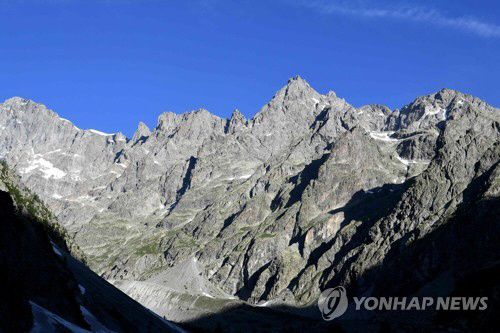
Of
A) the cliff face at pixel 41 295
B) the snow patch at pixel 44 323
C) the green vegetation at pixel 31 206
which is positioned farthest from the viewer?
the green vegetation at pixel 31 206

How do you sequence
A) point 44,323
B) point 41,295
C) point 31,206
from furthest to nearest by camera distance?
point 31,206
point 41,295
point 44,323

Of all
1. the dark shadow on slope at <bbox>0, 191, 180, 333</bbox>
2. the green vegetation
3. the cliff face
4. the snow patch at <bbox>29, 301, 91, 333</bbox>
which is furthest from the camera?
the green vegetation

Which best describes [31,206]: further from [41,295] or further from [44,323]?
[44,323]

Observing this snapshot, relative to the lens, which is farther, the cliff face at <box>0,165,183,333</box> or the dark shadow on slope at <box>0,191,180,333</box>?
the cliff face at <box>0,165,183,333</box>

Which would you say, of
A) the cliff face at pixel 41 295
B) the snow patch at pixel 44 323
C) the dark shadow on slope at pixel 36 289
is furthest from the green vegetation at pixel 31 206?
the snow patch at pixel 44 323

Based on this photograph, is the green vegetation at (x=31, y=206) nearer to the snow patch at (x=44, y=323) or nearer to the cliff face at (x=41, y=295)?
the cliff face at (x=41, y=295)

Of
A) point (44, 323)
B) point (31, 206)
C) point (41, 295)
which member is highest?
point (31, 206)

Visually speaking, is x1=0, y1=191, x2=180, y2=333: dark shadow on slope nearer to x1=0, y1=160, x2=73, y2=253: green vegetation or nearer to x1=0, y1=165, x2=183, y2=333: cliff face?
x1=0, y1=165, x2=183, y2=333: cliff face

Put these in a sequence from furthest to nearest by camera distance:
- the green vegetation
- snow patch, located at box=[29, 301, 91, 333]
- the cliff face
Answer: the green vegetation, snow patch, located at box=[29, 301, 91, 333], the cliff face

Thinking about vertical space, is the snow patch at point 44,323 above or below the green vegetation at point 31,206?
below

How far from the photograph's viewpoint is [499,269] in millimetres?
89188

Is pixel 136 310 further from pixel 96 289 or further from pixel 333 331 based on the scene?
pixel 333 331

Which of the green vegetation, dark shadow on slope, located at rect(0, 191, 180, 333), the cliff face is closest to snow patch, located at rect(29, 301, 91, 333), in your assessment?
the cliff face

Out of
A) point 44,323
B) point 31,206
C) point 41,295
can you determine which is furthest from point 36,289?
point 31,206
